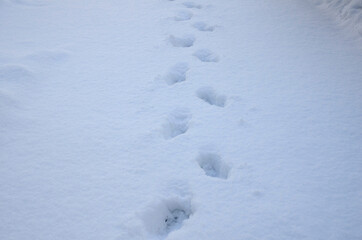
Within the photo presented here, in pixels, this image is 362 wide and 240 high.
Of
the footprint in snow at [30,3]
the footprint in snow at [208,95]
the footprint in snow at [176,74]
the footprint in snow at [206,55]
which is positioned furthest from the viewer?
the footprint in snow at [30,3]

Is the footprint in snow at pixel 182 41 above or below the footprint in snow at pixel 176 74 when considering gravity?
above

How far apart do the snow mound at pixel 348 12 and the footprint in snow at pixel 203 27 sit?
3.55ft

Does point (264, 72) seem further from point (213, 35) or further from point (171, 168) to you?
point (171, 168)

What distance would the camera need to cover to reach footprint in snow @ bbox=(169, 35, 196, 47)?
91.0 inches

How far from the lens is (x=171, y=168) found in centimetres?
138

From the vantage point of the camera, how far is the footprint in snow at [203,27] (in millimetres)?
2471

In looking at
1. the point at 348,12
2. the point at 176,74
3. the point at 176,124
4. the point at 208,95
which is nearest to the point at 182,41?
the point at 176,74

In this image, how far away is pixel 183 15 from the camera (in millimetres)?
2658

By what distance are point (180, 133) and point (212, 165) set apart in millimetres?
279

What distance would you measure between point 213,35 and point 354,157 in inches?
56.5

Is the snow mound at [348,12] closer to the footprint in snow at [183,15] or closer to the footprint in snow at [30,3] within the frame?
the footprint in snow at [183,15]

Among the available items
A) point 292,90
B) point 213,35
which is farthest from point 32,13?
point 292,90

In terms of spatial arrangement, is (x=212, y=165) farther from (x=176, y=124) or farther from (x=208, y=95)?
(x=208, y=95)

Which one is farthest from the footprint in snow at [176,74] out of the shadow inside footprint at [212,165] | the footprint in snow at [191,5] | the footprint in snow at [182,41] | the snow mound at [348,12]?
the snow mound at [348,12]
